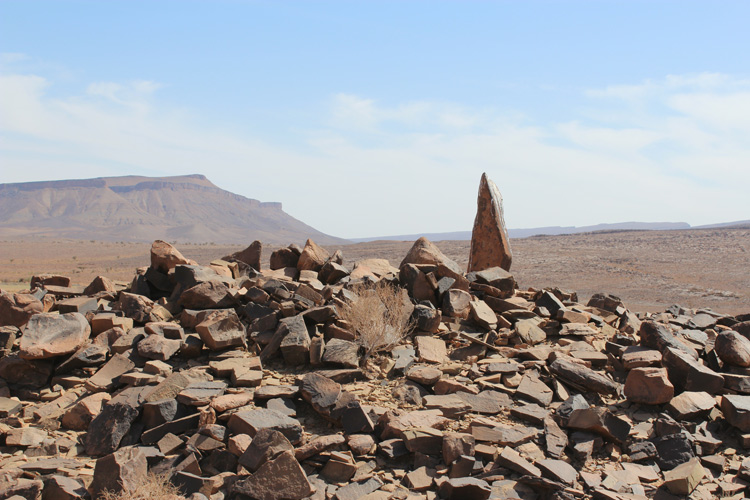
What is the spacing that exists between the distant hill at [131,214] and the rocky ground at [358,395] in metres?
117

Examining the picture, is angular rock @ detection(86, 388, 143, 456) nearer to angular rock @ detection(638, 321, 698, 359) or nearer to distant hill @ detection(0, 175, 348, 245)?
angular rock @ detection(638, 321, 698, 359)

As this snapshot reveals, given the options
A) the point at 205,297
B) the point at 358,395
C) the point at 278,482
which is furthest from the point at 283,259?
the point at 278,482

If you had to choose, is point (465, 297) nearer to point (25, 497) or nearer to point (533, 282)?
point (25, 497)

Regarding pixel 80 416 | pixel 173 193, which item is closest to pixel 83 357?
pixel 80 416

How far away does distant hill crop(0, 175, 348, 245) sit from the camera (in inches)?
5089

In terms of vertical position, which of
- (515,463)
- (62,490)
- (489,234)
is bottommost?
(62,490)

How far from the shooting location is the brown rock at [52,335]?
668 centimetres

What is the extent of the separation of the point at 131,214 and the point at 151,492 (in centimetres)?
16158

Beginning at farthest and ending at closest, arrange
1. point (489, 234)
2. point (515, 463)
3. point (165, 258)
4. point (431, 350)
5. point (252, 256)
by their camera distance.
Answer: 1. point (489, 234)
2. point (252, 256)
3. point (165, 258)
4. point (431, 350)
5. point (515, 463)

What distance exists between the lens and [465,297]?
891 cm

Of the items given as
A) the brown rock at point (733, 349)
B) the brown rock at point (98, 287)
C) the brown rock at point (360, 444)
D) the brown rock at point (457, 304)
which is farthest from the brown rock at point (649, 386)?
the brown rock at point (98, 287)

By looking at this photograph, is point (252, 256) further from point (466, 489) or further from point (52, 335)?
point (466, 489)

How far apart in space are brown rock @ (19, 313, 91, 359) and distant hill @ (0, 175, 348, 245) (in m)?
117

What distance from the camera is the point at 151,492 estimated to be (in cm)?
445
